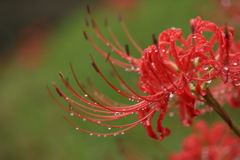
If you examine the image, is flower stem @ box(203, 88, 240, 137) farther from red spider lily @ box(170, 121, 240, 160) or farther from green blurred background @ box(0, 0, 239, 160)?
green blurred background @ box(0, 0, 239, 160)

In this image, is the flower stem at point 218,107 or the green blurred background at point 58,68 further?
the green blurred background at point 58,68

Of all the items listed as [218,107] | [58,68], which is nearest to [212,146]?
[218,107]

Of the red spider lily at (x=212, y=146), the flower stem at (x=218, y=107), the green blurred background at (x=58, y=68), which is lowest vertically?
the red spider lily at (x=212, y=146)

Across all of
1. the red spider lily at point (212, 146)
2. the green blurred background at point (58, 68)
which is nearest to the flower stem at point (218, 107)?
the red spider lily at point (212, 146)

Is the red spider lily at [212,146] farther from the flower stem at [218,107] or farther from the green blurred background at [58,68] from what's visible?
the flower stem at [218,107]

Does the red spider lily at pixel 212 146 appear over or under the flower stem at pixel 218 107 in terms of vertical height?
under

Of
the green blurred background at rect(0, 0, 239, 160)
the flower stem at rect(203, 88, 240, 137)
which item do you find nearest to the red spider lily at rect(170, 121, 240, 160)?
the green blurred background at rect(0, 0, 239, 160)
